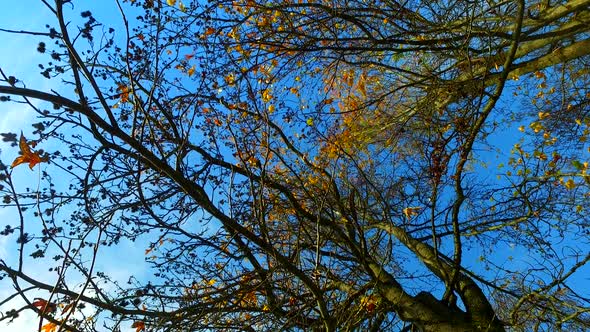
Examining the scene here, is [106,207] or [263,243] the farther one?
[106,207]

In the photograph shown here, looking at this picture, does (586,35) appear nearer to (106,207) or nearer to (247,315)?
(247,315)

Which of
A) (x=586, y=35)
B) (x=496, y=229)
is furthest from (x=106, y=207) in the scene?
(x=586, y=35)

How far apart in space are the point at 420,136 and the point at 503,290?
8.89ft

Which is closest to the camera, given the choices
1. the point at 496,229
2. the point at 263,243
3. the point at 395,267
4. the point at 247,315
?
the point at 263,243

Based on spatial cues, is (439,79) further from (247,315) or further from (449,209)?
(247,315)

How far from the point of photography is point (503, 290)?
194 inches

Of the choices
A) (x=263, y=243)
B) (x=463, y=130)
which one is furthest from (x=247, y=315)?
(x=463, y=130)

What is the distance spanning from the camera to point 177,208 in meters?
5.03

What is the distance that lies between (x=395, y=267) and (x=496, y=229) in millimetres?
1514

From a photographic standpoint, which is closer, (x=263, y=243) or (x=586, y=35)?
(x=263, y=243)

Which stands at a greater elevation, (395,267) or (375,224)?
(375,224)

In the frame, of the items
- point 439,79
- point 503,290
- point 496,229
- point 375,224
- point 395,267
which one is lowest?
point 503,290

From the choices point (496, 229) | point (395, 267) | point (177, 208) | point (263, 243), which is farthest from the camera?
point (395, 267)

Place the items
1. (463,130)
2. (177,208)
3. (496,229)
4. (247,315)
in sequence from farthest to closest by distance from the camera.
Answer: (496,229)
(247,315)
(177,208)
(463,130)
